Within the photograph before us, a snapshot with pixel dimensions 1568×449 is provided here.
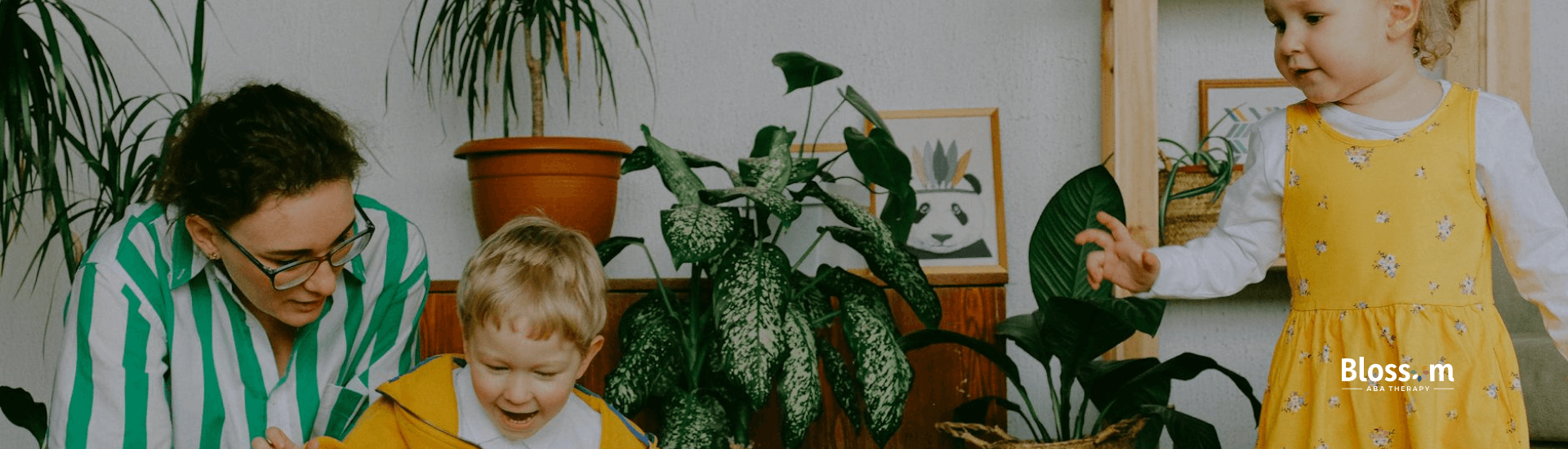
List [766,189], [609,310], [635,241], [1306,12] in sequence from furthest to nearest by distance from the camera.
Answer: [609,310], [635,241], [766,189], [1306,12]

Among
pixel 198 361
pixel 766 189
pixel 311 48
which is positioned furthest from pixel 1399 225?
pixel 311 48

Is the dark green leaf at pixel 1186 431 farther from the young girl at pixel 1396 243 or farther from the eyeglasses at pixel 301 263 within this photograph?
the eyeglasses at pixel 301 263

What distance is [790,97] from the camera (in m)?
2.41

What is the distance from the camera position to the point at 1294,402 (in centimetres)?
131

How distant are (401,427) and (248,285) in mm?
265

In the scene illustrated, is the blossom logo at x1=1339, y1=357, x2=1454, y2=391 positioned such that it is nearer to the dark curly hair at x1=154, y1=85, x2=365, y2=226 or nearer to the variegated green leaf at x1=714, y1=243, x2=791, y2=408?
the variegated green leaf at x1=714, y1=243, x2=791, y2=408

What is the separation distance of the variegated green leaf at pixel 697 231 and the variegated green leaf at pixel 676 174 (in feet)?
0.23

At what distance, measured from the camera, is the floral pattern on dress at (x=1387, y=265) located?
1266mm

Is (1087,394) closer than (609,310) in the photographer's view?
Yes

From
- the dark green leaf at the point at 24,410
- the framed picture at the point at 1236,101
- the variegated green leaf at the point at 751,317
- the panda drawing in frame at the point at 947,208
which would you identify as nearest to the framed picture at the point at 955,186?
the panda drawing in frame at the point at 947,208

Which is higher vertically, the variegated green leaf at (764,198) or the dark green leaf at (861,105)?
the dark green leaf at (861,105)

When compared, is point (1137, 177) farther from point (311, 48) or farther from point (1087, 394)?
point (311, 48)

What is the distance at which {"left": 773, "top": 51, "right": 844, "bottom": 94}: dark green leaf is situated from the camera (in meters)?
1.79

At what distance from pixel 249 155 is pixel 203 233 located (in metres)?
0.14
